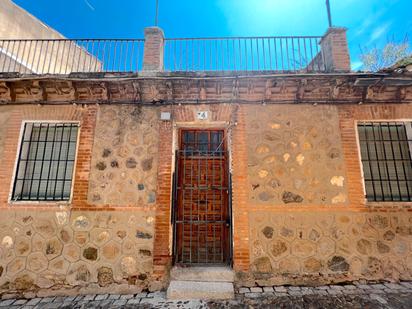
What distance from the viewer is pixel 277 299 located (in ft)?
12.5

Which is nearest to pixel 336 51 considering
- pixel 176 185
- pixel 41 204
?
pixel 176 185

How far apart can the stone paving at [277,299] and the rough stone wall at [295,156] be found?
156 cm

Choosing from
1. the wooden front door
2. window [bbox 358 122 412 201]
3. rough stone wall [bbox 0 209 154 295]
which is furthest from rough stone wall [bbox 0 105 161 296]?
window [bbox 358 122 412 201]

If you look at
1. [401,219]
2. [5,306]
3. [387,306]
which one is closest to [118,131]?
[5,306]

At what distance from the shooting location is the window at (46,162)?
4672 mm

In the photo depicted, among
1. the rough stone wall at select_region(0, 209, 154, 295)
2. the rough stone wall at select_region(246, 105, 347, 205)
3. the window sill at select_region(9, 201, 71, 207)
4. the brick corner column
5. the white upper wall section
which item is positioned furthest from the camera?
the white upper wall section

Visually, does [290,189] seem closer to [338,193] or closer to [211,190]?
[338,193]

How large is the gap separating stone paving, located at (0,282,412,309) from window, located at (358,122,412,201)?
1.71 m

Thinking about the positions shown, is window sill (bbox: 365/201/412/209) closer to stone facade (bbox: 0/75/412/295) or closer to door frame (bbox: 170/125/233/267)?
stone facade (bbox: 0/75/412/295)

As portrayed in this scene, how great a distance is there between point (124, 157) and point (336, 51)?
5236mm

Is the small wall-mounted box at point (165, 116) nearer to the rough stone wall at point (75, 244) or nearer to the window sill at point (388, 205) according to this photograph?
the rough stone wall at point (75, 244)

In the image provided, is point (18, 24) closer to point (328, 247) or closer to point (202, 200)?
point (202, 200)

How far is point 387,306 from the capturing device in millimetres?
3549

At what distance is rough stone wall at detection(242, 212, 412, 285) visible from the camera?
14.1 ft
